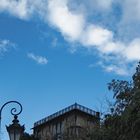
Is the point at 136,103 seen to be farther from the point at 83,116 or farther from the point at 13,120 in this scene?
the point at 83,116

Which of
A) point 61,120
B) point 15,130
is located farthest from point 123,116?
point 61,120

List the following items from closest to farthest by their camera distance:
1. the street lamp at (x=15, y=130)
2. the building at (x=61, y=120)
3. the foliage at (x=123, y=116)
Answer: the street lamp at (x=15, y=130) < the foliage at (x=123, y=116) < the building at (x=61, y=120)

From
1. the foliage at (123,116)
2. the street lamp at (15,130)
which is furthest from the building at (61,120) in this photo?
the street lamp at (15,130)

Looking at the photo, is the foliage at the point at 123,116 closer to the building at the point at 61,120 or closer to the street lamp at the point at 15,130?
the street lamp at the point at 15,130

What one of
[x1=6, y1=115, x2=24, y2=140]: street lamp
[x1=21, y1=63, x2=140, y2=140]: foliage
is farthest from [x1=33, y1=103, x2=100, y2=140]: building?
[x1=6, y1=115, x2=24, y2=140]: street lamp

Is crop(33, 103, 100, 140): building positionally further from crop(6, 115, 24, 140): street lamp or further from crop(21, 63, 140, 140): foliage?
crop(6, 115, 24, 140): street lamp

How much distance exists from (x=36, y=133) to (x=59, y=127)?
539 cm

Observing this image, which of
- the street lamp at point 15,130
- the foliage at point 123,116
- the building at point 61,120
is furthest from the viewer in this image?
the building at point 61,120

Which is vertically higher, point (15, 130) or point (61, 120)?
point (61, 120)

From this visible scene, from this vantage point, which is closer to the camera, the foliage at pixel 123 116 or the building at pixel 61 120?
the foliage at pixel 123 116

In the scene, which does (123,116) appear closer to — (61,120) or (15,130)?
(15,130)

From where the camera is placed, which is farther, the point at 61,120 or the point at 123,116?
the point at 61,120

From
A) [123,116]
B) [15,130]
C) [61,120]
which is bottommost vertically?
[15,130]

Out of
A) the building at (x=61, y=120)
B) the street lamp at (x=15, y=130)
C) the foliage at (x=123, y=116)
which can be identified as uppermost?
the building at (x=61, y=120)
